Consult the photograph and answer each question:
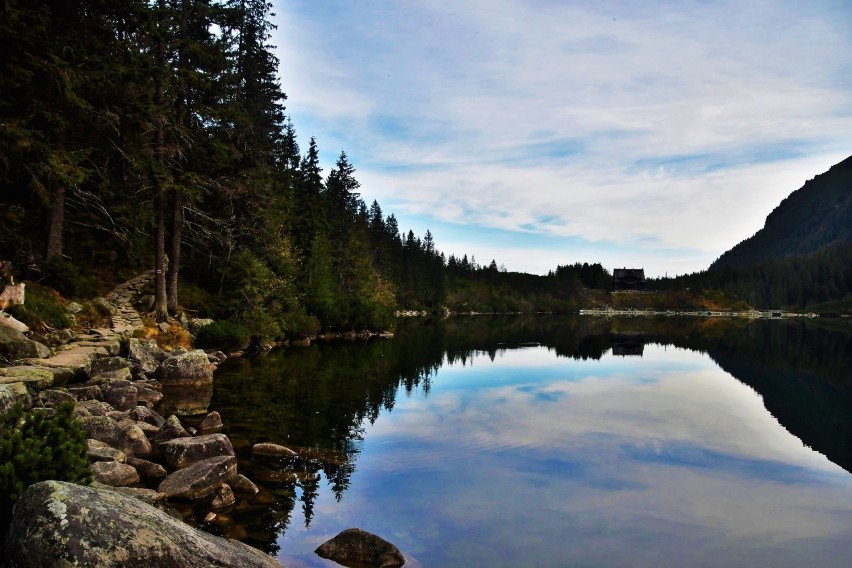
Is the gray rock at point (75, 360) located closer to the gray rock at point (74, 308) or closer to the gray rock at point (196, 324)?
the gray rock at point (74, 308)

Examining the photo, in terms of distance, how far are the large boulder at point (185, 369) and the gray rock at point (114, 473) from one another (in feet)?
38.9

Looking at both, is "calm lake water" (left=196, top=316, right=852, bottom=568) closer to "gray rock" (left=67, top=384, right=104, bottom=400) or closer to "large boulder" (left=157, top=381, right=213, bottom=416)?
"large boulder" (left=157, top=381, right=213, bottom=416)

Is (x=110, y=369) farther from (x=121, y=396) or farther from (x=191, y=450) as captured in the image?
(x=191, y=450)

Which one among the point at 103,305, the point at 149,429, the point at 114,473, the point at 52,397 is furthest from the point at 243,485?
the point at 103,305

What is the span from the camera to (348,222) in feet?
260

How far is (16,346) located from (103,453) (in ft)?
27.5

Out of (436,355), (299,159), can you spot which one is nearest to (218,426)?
(436,355)

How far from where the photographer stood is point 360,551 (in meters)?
8.73

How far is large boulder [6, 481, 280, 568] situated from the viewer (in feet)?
17.9

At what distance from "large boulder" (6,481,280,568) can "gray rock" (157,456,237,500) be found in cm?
417

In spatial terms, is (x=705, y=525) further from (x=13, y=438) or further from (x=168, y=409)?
(x=168, y=409)

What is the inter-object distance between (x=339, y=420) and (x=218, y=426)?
13.2 feet

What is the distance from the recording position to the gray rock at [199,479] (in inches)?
405

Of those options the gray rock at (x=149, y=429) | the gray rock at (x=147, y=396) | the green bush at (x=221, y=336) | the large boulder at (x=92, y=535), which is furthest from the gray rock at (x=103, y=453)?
the green bush at (x=221, y=336)
